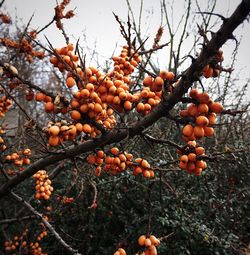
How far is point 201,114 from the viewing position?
1.37 metres

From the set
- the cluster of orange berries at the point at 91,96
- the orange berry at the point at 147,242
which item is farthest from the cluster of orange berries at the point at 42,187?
the cluster of orange berries at the point at 91,96

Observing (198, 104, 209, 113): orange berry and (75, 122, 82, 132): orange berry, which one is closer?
(198, 104, 209, 113): orange berry

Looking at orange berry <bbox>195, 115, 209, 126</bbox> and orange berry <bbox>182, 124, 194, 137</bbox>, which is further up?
orange berry <bbox>195, 115, 209, 126</bbox>

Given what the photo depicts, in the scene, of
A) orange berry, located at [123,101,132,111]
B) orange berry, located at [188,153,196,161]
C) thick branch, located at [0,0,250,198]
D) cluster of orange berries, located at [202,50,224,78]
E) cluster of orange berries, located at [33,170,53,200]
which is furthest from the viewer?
cluster of orange berries, located at [33,170,53,200]

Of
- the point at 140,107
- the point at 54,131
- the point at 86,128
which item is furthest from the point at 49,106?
the point at 140,107

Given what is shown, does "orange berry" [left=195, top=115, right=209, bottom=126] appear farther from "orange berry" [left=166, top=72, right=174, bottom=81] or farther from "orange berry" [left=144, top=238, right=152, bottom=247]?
"orange berry" [left=144, top=238, right=152, bottom=247]

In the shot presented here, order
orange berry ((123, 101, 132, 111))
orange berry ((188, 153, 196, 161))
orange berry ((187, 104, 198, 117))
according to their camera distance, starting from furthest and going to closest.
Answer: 1. orange berry ((188, 153, 196, 161))
2. orange berry ((123, 101, 132, 111))
3. orange berry ((187, 104, 198, 117))

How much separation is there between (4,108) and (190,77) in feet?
10.1

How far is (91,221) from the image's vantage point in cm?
518

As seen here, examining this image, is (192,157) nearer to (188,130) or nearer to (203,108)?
(188,130)

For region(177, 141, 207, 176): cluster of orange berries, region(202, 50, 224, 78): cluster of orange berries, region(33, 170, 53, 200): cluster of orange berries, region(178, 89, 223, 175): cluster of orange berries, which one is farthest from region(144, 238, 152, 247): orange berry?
region(33, 170, 53, 200): cluster of orange berries

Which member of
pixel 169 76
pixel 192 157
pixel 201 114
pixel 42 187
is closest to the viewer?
pixel 201 114

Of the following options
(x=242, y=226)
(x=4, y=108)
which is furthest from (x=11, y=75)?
(x=242, y=226)

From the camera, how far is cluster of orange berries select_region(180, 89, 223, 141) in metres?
1.33
